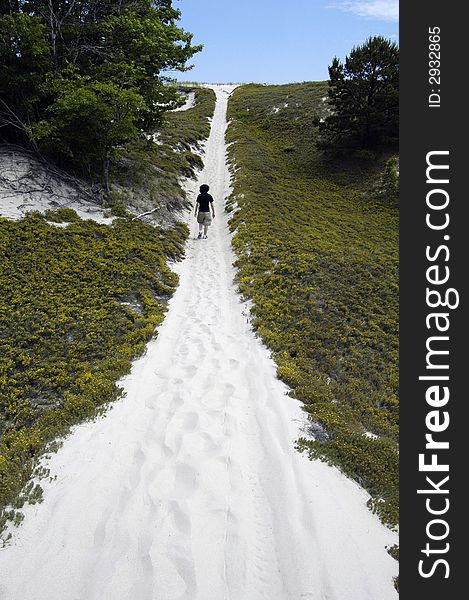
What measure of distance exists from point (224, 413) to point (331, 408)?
2160 mm

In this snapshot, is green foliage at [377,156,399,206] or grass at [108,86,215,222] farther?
green foliage at [377,156,399,206]

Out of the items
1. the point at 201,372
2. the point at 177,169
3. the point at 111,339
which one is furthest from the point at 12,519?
the point at 177,169

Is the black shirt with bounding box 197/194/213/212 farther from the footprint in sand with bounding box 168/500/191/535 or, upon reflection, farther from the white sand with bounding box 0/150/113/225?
the footprint in sand with bounding box 168/500/191/535

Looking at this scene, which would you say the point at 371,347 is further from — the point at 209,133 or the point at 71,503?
the point at 209,133

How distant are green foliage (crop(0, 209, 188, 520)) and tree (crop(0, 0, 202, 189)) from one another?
4.00 metres

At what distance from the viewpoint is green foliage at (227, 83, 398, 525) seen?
6.54 meters

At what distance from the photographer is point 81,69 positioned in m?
17.4

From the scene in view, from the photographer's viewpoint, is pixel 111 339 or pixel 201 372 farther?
pixel 111 339

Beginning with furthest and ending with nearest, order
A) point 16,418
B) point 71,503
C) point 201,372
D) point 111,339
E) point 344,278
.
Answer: point 344,278 → point 111,339 → point 201,372 → point 16,418 → point 71,503

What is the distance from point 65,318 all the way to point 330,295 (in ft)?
28.4

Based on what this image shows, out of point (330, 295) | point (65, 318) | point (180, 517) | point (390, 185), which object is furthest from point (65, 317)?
point (390, 185)

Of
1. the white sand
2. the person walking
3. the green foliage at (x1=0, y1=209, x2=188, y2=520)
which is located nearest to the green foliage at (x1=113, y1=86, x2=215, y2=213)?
→ the white sand

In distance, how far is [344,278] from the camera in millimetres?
14562

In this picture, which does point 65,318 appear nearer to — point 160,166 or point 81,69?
point 81,69
